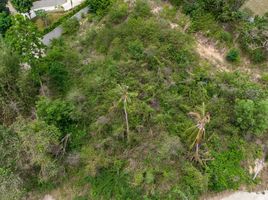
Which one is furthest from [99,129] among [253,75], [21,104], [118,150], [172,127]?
[253,75]

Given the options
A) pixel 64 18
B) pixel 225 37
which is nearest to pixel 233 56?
pixel 225 37

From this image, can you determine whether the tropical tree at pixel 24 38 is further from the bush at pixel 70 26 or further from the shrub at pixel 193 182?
the shrub at pixel 193 182

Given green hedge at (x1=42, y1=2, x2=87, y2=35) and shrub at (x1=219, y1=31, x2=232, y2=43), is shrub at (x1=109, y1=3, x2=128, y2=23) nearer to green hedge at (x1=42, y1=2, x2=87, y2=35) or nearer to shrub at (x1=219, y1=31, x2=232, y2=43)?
green hedge at (x1=42, y1=2, x2=87, y2=35)

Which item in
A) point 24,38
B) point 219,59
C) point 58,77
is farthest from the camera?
point 219,59

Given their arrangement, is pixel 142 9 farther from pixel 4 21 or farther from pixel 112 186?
pixel 112 186

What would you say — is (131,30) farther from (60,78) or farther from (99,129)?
(99,129)

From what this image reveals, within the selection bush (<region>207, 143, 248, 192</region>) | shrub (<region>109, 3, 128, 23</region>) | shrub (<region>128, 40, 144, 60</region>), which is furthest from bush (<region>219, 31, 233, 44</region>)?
bush (<region>207, 143, 248, 192</region>)

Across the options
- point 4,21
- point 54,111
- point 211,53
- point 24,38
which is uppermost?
point 24,38
